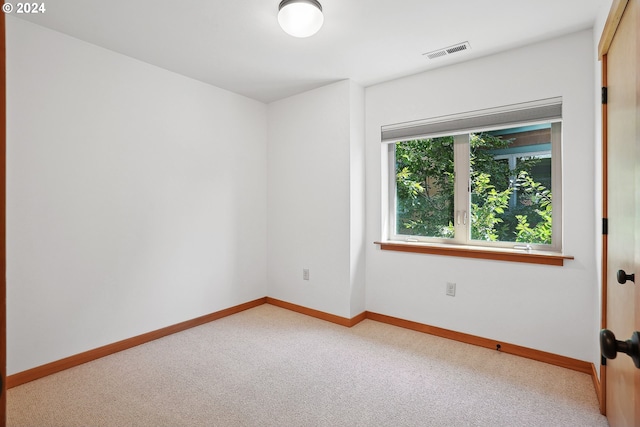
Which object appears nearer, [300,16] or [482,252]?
[300,16]

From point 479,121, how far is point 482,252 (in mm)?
1141

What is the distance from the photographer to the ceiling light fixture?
6.66 feet

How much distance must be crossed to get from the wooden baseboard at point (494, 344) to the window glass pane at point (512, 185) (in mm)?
875

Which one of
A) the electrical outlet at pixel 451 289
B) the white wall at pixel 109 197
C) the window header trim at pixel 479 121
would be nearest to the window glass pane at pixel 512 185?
the window header trim at pixel 479 121

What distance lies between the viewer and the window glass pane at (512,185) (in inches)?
109

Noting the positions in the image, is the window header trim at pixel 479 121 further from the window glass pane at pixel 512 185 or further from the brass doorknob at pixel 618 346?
the brass doorknob at pixel 618 346

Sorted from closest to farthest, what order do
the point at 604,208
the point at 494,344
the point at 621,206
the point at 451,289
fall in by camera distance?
1. the point at 621,206
2. the point at 604,208
3. the point at 494,344
4. the point at 451,289

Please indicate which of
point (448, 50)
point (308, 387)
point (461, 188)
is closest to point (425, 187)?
point (461, 188)

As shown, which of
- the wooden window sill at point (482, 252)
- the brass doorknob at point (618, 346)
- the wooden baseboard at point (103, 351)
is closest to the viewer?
the brass doorknob at point (618, 346)

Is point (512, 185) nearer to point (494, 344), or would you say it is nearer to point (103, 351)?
point (494, 344)

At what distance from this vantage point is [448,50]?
275 centimetres

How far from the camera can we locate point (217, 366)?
2531 mm

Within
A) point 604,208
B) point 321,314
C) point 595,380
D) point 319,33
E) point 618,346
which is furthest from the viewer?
point 321,314

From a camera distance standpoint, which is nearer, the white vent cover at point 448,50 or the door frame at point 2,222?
the door frame at point 2,222
